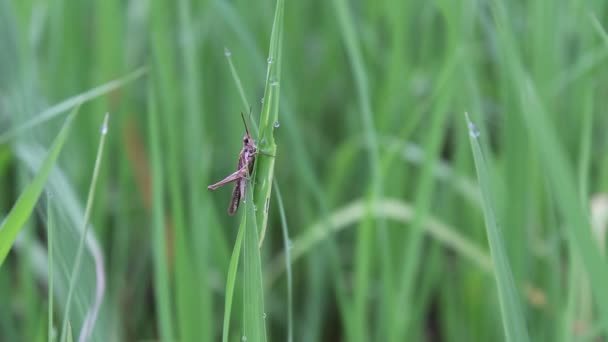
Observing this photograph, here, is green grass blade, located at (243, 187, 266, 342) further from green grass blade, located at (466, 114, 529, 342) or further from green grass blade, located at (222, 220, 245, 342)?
green grass blade, located at (466, 114, 529, 342)

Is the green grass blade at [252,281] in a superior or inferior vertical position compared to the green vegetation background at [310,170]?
inferior

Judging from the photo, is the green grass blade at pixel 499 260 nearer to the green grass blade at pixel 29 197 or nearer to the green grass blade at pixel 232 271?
the green grass blade at pixel 232 271

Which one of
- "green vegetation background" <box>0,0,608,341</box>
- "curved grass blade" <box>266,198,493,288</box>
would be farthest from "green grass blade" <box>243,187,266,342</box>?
"curved grass blade" <box>266,198,493,288</box>

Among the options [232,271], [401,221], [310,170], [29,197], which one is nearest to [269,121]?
[232,271]

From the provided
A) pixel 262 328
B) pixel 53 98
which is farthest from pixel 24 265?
pixel 262 328

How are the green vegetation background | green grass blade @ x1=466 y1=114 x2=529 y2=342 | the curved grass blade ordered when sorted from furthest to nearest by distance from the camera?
the curved grass blade
the green vegetation background
green grass blade @ x1=466 y1=114 x2=529 y2=342

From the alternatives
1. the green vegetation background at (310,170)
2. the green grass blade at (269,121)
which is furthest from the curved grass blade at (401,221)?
the green grass blade at (269,121)
